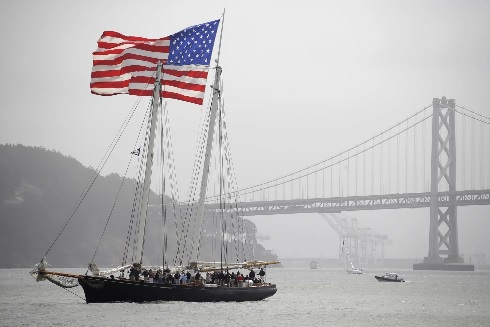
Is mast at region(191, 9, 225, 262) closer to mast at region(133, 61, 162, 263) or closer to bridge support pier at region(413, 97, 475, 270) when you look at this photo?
mast at region(133, 61, 162, 263)

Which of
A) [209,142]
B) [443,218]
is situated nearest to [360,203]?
[443,218]

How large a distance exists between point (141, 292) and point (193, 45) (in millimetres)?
14767

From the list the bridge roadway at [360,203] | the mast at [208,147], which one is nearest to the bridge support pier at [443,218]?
the bridge roadway at [360,203]

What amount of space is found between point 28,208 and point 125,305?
138m

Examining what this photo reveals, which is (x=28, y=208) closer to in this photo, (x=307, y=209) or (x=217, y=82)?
(x=307, y=209)

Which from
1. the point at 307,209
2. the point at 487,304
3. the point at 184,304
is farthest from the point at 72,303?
the point at 307,209

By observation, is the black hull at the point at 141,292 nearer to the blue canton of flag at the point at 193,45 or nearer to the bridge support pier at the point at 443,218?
the blue canton of flag at the point at 193,45

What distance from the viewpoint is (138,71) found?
53562 millimetres

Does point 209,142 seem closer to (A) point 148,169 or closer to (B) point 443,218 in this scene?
(A) point 148,169

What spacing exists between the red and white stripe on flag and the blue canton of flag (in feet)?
1.44

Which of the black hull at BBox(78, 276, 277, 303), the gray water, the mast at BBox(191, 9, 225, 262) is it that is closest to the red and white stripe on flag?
the mast at BBox(191, 9, 225, 262)

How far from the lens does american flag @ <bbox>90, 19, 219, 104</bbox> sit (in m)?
52.3

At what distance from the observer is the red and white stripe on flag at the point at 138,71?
→ 52.2 meters

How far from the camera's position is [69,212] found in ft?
638
